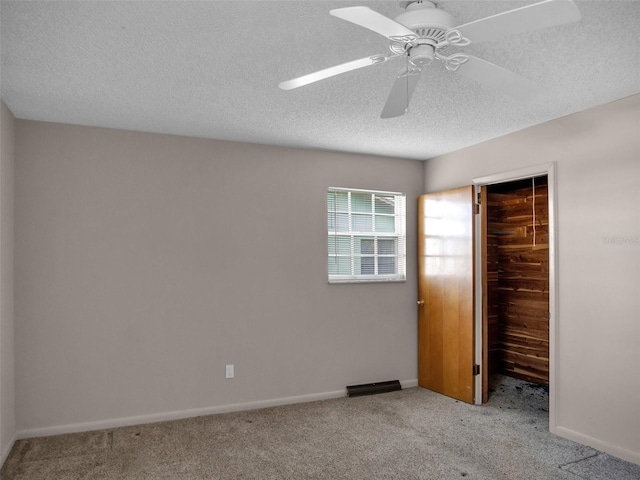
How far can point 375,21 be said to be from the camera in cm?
159

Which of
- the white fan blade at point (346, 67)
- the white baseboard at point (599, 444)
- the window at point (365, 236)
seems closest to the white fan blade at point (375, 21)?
the white fan blade at point (346, 67)

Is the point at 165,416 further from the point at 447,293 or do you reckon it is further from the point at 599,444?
the point at 599,444

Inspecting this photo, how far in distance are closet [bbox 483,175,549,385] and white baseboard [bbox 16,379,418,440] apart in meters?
2.23

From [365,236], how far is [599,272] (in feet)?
7.10

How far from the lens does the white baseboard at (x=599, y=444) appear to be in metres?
2.96

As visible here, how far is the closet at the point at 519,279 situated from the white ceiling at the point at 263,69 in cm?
181

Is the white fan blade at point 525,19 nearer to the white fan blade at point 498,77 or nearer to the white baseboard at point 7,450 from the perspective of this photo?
the white fan blade at point 498,77

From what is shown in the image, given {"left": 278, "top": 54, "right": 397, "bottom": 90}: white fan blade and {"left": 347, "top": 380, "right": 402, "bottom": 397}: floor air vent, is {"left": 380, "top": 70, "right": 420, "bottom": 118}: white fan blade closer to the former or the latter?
{"left": 278, "top": 54, "right": 397, "bottom": 90}: white fan blade

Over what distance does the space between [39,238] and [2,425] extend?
4.34 feet

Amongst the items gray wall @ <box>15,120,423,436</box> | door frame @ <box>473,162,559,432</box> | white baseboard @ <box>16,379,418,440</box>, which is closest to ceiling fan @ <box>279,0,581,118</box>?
door frame @ <box>473,162,559,432</box>

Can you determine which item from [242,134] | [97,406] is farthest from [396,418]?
[242,134]

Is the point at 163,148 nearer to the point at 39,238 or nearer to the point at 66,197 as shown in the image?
the point at 66,197

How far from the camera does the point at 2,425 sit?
2.99 metres

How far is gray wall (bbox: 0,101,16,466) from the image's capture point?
304 centimetres
